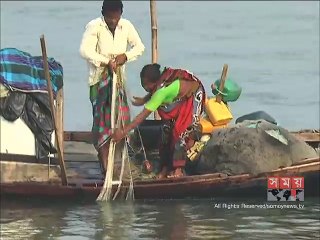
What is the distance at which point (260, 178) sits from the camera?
8945mm

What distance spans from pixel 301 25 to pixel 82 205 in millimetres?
16622

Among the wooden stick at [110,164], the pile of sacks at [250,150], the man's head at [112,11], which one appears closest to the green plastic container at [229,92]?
the pile of sacks at [250,150]

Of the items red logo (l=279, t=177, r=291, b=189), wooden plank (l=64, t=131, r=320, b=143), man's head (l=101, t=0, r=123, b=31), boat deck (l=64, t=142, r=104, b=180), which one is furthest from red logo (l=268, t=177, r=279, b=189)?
man's head (l=101, t=0, r=123, b=31)

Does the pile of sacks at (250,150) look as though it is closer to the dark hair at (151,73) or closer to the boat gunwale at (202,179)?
the boat gunwale at (202,179)

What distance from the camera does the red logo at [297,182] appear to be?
29.5 ft

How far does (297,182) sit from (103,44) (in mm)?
2026

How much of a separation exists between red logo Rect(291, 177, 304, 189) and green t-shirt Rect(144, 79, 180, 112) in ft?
4.12

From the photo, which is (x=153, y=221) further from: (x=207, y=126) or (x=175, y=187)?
(x=207, y=126)

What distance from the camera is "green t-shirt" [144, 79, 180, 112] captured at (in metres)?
→ 8.59

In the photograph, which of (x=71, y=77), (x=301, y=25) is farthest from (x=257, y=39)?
(x=71, y=77)

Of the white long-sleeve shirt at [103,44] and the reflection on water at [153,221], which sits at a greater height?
the white long-sleeve shirt at [103,44]

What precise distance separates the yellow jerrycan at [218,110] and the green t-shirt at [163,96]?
69 centimetres

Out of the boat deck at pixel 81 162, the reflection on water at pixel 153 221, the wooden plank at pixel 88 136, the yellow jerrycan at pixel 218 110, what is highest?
the yellow jerrycan at pixel 218 110

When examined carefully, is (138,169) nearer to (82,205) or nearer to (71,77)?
(82,205)
